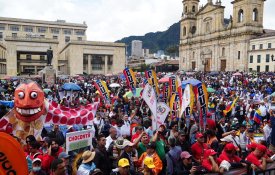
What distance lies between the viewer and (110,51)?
222 ft

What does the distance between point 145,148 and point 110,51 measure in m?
63.2

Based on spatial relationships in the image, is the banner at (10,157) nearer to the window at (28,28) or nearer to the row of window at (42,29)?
the row of window at (42,29)

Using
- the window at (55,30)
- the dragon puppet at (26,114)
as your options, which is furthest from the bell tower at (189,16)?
the dragon puppet at (26,114)

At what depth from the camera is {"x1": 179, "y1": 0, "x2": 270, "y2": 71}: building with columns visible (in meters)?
56.6

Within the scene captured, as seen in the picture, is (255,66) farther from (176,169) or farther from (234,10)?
(176,169)

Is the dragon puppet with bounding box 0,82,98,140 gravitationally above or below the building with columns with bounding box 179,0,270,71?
below

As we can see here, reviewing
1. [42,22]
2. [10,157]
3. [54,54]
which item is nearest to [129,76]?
[10,157]

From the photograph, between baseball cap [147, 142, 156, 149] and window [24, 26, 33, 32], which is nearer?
baseball cap [147, 142, 156, 149]

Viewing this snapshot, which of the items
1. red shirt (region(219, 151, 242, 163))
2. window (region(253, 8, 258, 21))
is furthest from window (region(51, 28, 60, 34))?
red shirt (region(219, 151, 242, 163))

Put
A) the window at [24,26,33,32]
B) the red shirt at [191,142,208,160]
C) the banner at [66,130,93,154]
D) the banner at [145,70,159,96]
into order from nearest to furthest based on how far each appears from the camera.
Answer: the banner at [66,130,93,154] → the red shirt at [191,142,208,160] → the banner at [145,70,159,96] → the window at [24,26,33,32]

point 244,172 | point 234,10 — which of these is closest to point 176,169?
point 244,172

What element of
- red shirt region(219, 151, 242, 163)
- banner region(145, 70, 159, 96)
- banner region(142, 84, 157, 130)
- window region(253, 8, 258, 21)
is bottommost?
red shirt region(219, 151, 242, 163)

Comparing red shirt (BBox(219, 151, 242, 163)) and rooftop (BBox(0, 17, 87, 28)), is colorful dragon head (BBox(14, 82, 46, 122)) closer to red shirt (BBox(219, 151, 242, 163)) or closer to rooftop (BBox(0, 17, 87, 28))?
red shirt (BBox(219, 151, 242, 163))

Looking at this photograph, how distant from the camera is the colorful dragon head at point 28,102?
18.5 feet
